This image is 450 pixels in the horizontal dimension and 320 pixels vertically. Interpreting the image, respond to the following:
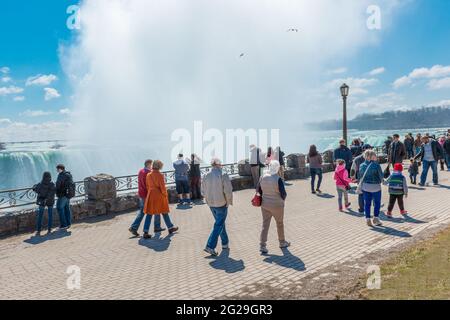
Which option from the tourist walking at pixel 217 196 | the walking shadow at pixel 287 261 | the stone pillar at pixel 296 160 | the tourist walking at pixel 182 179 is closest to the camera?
the walking shadow at pixel 287 261

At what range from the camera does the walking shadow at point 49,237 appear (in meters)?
8.63

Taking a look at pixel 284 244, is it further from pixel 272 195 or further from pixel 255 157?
pixel 255 157

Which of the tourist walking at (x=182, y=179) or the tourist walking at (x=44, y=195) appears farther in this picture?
the tourist walking at (x=182, y=179)

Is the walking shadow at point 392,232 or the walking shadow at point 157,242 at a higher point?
the walking shadow at point 392,232

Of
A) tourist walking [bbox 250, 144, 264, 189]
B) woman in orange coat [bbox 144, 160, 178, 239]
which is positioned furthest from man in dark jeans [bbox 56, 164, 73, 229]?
tourist walking [bbox 250, 144, 264, 189]

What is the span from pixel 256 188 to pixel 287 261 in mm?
1929

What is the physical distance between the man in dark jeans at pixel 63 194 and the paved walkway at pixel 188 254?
408 millimetres

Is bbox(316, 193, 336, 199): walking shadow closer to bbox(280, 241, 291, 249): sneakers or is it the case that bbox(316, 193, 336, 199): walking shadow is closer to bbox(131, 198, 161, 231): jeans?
bbox(280, 241, 291, 249): sneakers

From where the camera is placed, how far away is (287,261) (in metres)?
6.24

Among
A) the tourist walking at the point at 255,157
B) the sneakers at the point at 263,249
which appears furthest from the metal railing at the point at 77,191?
the sneakers at the point at 263,249

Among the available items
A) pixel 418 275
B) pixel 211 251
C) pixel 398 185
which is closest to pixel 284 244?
pixel 211 251

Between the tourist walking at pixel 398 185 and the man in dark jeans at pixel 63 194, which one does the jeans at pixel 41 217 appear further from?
the tourist walking at pixel 398 185
